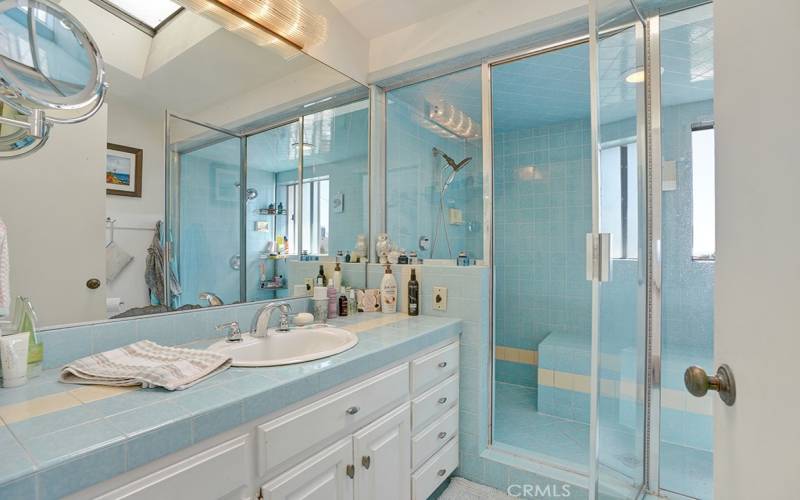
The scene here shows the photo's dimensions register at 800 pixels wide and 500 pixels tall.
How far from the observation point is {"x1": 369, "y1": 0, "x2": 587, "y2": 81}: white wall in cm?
174

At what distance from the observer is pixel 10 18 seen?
0.82 meters

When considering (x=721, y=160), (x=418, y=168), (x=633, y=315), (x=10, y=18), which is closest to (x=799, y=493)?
(x=721, y=160)

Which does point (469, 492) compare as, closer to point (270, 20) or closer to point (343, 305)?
point (343, 305)

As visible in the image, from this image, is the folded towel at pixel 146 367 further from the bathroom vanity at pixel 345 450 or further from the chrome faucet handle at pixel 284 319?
the chrome faucet handle at pixel 284 319

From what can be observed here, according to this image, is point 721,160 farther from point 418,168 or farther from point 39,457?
point 418,168

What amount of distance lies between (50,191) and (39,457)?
0.84 m

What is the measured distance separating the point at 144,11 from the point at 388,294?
1.59 m

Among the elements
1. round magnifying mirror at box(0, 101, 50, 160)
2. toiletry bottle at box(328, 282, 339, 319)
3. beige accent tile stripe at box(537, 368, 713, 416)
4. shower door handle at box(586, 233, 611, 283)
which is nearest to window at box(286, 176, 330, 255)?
toiletry bottle at box(328, 282, 339, 319)

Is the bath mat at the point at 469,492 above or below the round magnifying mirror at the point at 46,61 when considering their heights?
below

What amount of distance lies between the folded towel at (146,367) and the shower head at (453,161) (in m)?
1.70

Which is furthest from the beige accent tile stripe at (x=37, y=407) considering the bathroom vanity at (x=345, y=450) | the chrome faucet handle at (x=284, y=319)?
the chrome faucet handle at (x=284, y=319)

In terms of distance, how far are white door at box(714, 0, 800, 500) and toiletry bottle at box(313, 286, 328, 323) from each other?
157cm

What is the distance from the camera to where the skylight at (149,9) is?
49.6 inches

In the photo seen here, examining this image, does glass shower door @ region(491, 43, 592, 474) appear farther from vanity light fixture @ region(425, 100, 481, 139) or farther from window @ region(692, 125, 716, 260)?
window @ region(692, 125, 716, 260)
